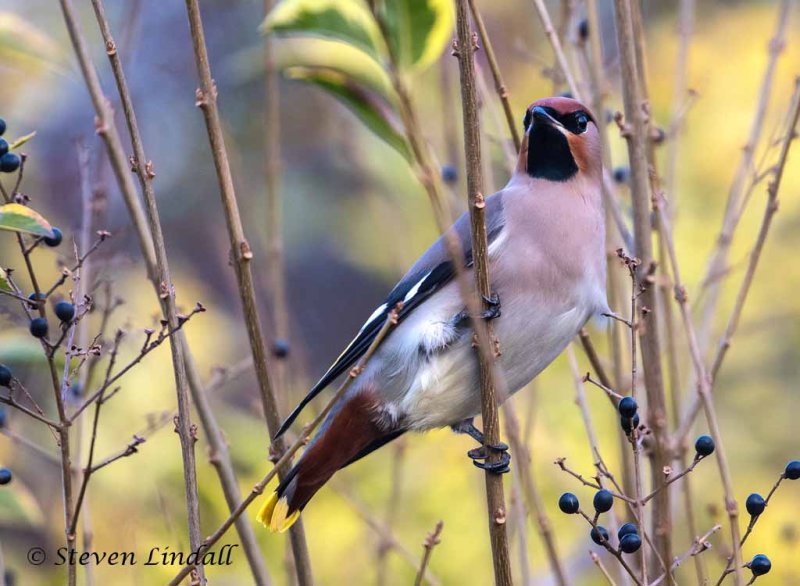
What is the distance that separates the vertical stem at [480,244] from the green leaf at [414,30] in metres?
0.51

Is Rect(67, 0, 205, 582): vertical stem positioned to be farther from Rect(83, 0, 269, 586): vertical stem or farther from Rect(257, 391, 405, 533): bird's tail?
Rect(257, 391, 405, 533): bird's tail

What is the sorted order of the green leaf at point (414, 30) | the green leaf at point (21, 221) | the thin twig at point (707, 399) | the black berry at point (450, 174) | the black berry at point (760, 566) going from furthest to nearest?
the black berry at point (450, 174)
the green leaf at point (414, 30)
the thin twig at point (707, 399)
the black berry at point (760, 566)
the green leaf at point (21, 221)

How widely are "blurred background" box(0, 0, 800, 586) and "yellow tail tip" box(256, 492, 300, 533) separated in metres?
0.35

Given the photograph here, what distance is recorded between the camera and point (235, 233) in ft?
6.23

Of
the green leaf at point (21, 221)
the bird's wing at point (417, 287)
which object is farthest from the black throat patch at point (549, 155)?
the green leaf at point (21, 221)

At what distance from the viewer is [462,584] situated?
12.2 feet

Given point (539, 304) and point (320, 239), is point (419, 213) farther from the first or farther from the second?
point (539, 304)

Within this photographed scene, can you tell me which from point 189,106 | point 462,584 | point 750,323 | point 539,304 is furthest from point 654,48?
point 539,304

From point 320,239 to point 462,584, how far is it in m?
1.88

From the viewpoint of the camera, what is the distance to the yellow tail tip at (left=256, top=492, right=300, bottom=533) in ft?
8.00

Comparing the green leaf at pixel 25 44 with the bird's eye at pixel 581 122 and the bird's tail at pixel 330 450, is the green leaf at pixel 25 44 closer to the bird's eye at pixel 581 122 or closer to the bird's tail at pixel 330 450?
the bird's tail at pixel 330 450

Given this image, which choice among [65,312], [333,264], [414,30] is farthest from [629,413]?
[333,264]

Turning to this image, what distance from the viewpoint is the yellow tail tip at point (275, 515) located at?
244 centimetres

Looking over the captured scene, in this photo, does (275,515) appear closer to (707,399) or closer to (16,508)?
(16,508)
